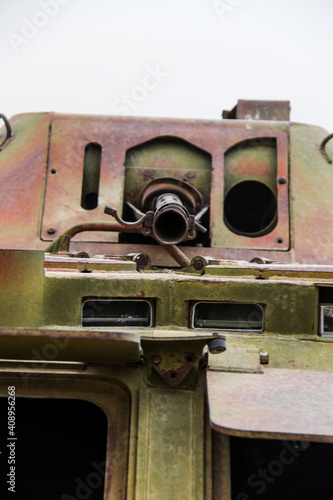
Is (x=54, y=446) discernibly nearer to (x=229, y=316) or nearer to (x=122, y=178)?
(x=229, y=316)

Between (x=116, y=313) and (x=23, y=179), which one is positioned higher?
(x=23, y=179)

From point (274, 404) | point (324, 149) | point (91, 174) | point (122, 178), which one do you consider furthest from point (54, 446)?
point (324, 149)

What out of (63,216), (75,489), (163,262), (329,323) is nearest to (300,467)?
(329,323)

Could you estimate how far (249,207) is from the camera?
16.0 ft

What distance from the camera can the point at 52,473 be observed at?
297cm

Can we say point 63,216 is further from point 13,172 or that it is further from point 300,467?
point 300,467

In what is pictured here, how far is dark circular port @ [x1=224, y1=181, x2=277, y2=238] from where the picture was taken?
4754 mm

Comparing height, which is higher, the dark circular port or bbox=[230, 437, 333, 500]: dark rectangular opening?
the dark circular port

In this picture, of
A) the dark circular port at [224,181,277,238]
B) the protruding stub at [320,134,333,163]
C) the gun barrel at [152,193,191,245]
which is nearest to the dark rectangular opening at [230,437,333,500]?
the gun barrel at [152,193,191,245]

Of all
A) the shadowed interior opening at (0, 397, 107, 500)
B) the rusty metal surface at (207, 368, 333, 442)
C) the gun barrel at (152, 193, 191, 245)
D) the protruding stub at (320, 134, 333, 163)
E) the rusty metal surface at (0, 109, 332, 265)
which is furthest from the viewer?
the protruding stub at (320, 134, 333, 163)

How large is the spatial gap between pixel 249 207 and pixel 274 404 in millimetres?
2777

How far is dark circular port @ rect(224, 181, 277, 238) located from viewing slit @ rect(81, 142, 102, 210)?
0.97 m

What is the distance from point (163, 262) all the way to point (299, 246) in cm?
94

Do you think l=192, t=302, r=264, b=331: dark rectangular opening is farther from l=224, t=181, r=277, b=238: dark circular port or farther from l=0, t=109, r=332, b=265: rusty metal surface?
l=224, t=181, r=277, b=238: dark circular port
